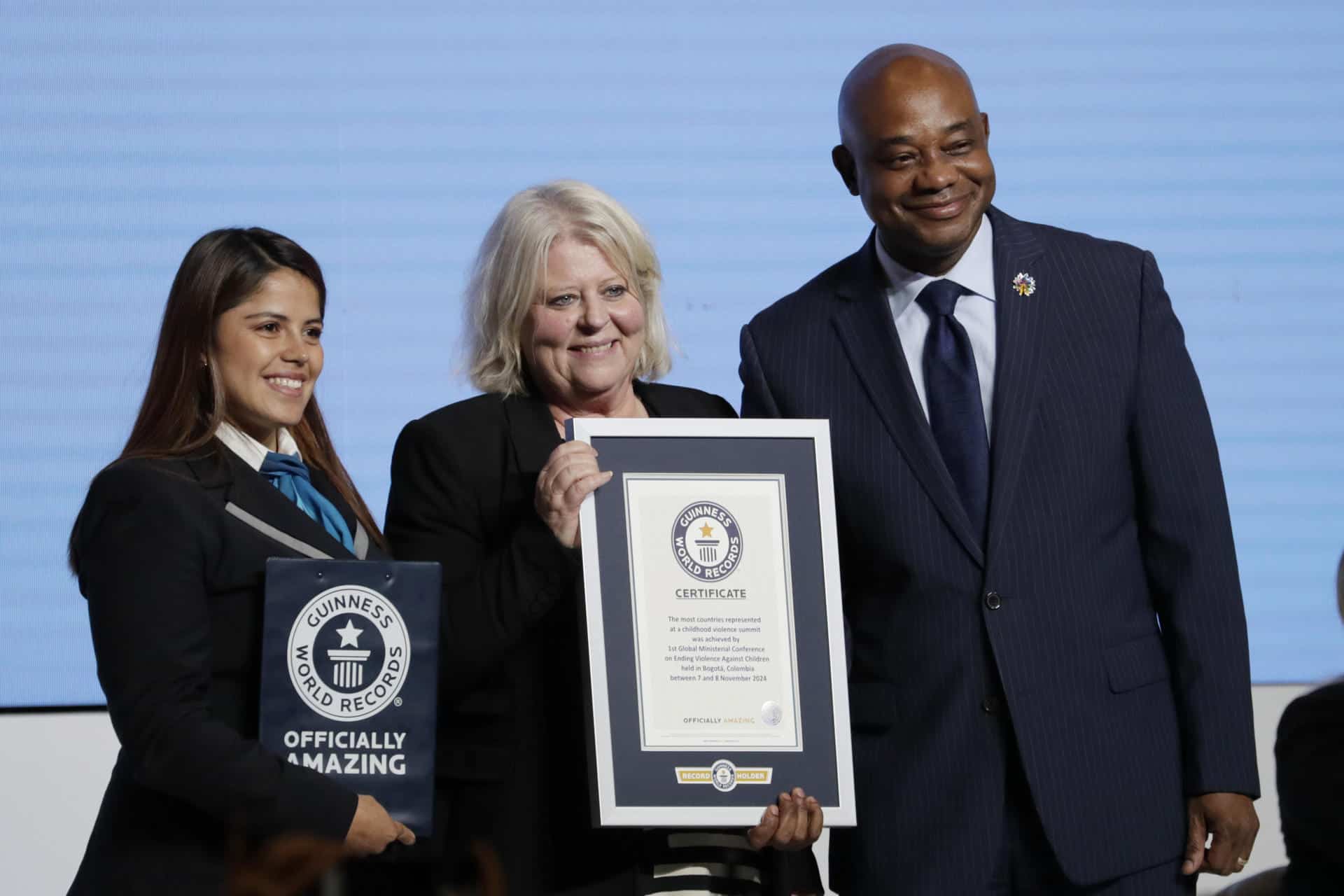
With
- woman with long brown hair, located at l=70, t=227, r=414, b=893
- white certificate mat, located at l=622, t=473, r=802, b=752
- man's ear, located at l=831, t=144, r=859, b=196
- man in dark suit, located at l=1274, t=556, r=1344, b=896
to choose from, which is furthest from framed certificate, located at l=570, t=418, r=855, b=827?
man in dark suit, located at l=1274, t=556, r=1344, b=896

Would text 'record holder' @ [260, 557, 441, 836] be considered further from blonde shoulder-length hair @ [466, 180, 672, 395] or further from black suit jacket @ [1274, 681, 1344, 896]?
black suit jacket @ [1274, 681, 1344, 896]

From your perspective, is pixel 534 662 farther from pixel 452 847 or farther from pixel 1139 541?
pixel 1139 541

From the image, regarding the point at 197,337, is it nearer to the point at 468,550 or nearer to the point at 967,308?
the point at 468,550

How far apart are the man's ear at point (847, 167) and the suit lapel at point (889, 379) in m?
0.08

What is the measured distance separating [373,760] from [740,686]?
1.50ft

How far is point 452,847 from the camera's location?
213 cm

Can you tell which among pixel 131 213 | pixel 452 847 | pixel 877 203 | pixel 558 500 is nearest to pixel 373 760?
pixel 452 847

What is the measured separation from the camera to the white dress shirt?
7.20 feet

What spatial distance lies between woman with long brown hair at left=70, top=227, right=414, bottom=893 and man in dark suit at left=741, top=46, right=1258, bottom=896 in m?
0.66

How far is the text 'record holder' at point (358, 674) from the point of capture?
6.34 ft

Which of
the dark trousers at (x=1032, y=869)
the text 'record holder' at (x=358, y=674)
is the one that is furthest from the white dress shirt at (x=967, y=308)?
the text 'record holder' at (x=358, y=674)

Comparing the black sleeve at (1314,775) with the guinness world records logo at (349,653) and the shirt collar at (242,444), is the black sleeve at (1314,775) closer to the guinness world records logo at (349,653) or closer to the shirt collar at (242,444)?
the guinness world records logo at (349,653)

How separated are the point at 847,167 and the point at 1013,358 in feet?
1.34

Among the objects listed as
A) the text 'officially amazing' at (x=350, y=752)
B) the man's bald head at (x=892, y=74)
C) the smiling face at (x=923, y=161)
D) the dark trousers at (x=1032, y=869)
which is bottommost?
the dark trousers at (x=1032, y=869)
